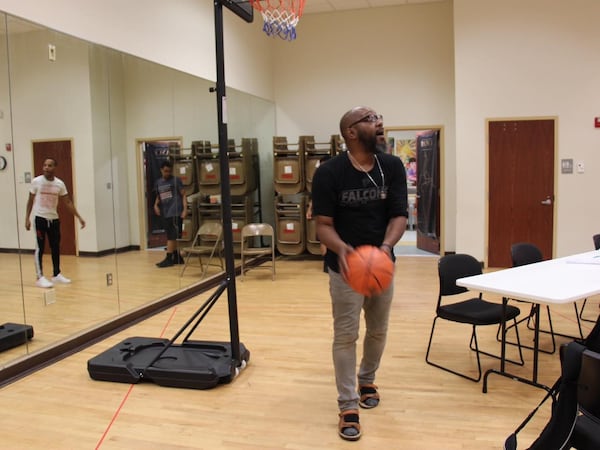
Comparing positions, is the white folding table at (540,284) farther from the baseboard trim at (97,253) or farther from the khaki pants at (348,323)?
the baseboard trim at (97,253)

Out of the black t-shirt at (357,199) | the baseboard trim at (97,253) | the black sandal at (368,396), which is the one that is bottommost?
the black sandal at (368,396)

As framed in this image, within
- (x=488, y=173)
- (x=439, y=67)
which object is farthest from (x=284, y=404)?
(x=439, y=67)

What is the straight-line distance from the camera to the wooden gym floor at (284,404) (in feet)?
9.10

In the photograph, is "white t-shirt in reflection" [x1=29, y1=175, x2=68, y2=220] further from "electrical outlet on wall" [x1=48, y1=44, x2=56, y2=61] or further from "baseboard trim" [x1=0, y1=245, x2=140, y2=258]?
"electrical outlet on wall" [x1=48, y1=44, x2=56, y2=61]

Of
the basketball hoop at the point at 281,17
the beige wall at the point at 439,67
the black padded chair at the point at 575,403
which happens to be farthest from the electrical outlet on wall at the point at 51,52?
the black padded chair at the point at 575,403

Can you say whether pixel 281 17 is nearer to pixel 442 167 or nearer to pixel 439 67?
pixel 439 67

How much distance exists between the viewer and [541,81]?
7.26 metres

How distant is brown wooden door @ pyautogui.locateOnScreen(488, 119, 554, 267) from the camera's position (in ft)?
24.1

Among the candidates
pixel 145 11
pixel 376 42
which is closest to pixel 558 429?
pixel 145 11

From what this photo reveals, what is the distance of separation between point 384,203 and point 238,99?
17.9 feet

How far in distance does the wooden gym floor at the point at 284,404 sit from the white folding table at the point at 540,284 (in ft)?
1.22

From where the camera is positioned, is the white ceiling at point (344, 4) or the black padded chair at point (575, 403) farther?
the white ceiling at point (344, 4)

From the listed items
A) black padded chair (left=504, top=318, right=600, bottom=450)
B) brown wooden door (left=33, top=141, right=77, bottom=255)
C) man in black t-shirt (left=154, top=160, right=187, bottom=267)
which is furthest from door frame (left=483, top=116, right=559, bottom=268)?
black padded chair (left=504, top=318, right=600, bottom=450)

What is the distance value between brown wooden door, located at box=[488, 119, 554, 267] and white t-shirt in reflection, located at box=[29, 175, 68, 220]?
19.0 ft
